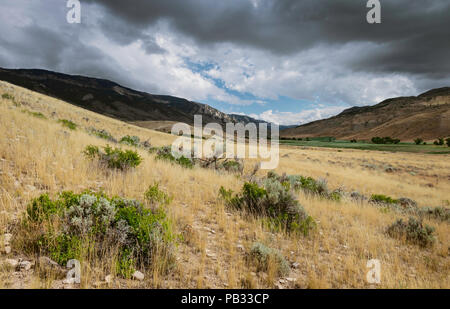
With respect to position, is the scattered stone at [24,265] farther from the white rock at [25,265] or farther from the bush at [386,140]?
the bush at [386,140]

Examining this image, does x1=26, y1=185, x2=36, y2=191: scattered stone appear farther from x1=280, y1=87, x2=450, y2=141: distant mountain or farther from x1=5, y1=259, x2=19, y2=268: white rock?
x1=280, y1=87, x2=450, y2=141: distant mountain

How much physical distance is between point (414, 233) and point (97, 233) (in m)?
6.13

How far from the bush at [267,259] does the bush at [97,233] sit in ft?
3.92

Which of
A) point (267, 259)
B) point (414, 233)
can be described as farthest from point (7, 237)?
point (414, 233)

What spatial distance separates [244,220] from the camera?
4414mm

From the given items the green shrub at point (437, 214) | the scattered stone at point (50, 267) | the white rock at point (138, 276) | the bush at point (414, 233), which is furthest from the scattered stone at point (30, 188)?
the green shrub at point (437, 214)

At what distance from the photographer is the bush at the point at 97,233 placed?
2.51 meters

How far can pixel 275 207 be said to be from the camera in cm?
482

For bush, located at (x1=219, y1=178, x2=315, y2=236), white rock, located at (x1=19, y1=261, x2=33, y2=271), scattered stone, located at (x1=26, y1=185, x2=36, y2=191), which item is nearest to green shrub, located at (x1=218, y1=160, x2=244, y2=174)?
bush, located at (x1=219, y1=178, x2=315, y2=236)

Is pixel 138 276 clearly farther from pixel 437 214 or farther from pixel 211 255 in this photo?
pixel 437 214

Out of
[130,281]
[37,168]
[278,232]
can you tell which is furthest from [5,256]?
[278,232]
